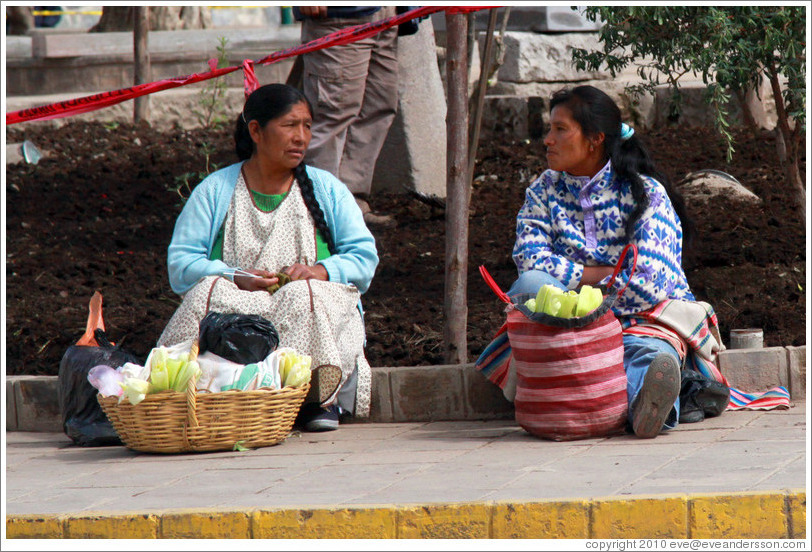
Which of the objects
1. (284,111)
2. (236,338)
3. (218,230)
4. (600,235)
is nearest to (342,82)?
(284,111)

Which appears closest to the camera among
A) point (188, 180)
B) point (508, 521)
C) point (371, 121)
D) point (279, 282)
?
point (508, 521)

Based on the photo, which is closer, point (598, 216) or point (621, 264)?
point (621, 264)

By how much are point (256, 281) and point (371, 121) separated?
2.34 m

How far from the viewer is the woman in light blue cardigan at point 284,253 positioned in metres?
5.15

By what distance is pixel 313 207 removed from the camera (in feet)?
18.0

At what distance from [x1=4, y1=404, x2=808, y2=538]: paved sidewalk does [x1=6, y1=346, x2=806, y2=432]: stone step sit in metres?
0.27

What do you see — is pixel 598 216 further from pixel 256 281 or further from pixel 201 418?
pixel 201 418

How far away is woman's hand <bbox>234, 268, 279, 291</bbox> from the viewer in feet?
17.1

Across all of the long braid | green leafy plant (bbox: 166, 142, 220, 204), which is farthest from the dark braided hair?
green leafy plant (bbox: 166, 142, 220, 204)

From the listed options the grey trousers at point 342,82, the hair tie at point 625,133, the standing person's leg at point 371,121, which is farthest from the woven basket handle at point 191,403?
the standing person's leg at point 371,121

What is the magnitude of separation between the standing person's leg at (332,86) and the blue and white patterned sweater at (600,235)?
1.93 meters

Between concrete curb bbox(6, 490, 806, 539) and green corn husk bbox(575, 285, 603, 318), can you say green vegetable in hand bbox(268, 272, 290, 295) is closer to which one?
green corn husk bbox(575, 285, 603, 318)

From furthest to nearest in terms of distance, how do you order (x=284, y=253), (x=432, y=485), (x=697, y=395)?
(x=284, y=253) → (x=697, y=395) → (x=432, y=485)

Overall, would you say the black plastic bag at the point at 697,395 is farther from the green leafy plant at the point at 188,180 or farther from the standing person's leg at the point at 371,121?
the green leafy plant at the point at 188,180
